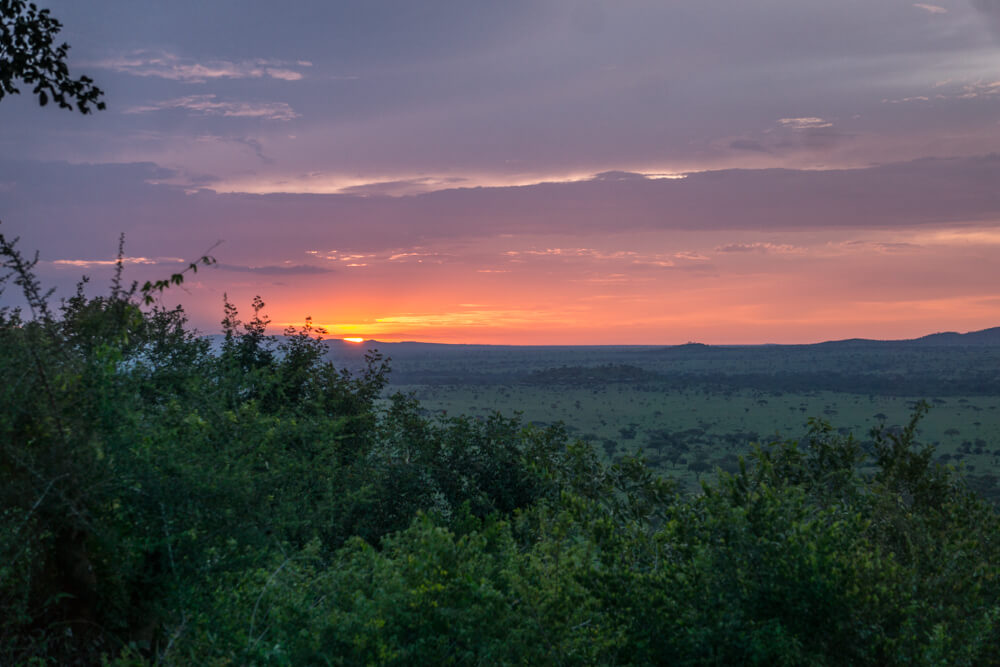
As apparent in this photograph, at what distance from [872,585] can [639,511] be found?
668 centimetres

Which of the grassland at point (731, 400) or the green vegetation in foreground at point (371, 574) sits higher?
the green vegetation in foreground at point (371, 574)

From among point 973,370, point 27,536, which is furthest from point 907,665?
point 973,370

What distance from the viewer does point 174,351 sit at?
1966cm

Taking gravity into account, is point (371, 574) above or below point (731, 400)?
above

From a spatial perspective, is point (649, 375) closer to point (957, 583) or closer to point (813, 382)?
point (813, 382)

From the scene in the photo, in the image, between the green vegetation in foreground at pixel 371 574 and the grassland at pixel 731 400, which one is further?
the grassland at pixel 731 400

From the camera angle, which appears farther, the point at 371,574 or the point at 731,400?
the point at 731,400

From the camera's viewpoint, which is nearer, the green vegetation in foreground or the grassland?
the green vegetation in foreground

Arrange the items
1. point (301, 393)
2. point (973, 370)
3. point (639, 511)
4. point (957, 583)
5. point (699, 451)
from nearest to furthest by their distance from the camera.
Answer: point (957, 583), point (639, 511), point (301, 393), point (699, 451), point (973, 370)

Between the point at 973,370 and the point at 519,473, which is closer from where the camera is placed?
the point at 519,473

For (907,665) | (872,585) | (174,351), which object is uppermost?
(174,351)

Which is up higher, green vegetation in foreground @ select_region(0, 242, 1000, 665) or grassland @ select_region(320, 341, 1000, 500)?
green vegetation in foreground @ select_region(0, 242, 1000, 665)

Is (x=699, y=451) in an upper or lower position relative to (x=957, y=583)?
lower

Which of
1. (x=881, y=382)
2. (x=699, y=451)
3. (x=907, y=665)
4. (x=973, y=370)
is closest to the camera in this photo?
(x=907, y=665)
